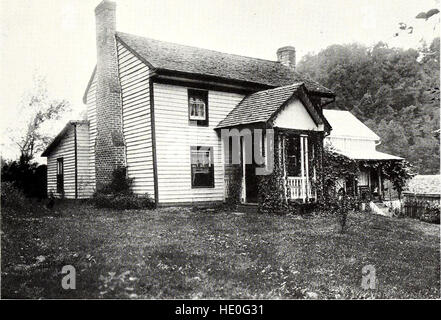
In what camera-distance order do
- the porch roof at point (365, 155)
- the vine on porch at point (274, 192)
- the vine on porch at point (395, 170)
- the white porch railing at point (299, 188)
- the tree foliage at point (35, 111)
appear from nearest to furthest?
the vine on porch at point (274, 192), the white porch railing at point (299, 188), the vine on porch at point (395, 170), the porch roof at point (365, 155), the tree foliage at point (35, 111)

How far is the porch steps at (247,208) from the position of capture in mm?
16398

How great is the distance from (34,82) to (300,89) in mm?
20828

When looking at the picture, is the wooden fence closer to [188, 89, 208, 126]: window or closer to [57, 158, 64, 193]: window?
[188, 89, 208, 126]: window

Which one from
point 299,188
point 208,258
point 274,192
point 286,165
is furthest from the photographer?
point 299,188

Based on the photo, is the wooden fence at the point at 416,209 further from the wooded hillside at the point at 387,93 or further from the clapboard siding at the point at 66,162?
the clapboard siding at the point at 66,162

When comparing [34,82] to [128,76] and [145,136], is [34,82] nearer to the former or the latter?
[128,76]

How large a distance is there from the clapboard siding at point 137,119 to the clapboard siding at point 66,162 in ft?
15.1

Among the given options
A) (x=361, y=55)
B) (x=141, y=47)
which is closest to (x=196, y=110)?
(x=141, y=47)

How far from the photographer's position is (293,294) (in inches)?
275

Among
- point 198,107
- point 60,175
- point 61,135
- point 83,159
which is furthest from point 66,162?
point 198,107

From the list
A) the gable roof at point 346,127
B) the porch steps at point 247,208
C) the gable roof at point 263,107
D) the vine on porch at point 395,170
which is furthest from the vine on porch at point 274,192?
the gable roof at point 346,127

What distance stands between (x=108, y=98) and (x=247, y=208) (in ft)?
25.0

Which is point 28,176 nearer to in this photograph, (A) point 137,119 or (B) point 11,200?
(A) point 137,119

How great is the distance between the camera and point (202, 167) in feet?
59.3
